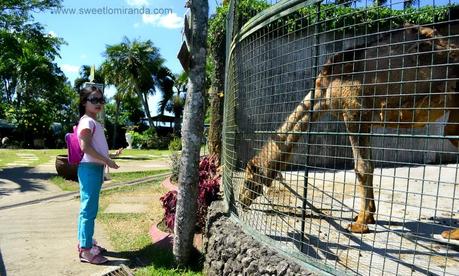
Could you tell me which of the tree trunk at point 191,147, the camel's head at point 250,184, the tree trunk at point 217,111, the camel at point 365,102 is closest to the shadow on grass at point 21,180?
the tree trunk at point 217,111

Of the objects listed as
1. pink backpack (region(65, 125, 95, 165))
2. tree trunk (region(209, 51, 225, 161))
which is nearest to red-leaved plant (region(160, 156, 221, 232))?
pink backpack (region(65, 125, 95, 165))

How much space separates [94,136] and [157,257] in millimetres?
1456

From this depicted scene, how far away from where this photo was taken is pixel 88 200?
15.6 ft

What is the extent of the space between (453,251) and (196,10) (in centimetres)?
330

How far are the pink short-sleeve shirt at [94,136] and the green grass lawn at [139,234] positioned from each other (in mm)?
1173

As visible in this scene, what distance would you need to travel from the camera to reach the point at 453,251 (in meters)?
4.14

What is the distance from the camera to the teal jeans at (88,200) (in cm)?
477

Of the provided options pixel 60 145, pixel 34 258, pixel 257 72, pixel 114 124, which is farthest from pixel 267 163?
pixel 114 124

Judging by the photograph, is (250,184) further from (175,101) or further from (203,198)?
(175,101)

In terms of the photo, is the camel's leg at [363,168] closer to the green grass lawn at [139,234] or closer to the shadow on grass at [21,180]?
the green grass lawn at [139,234]

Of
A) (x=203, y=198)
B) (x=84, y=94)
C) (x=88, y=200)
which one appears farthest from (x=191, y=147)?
(x=84, y=94)

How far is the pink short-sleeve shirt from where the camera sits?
472 cm

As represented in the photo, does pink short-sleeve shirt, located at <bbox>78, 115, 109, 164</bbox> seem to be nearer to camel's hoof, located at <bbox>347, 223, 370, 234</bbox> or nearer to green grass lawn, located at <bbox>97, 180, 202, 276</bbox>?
green grass lawn, located at <bbox>97, 180, 202, 276</bbox>

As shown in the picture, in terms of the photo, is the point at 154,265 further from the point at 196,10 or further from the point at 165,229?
the point at 196,10
